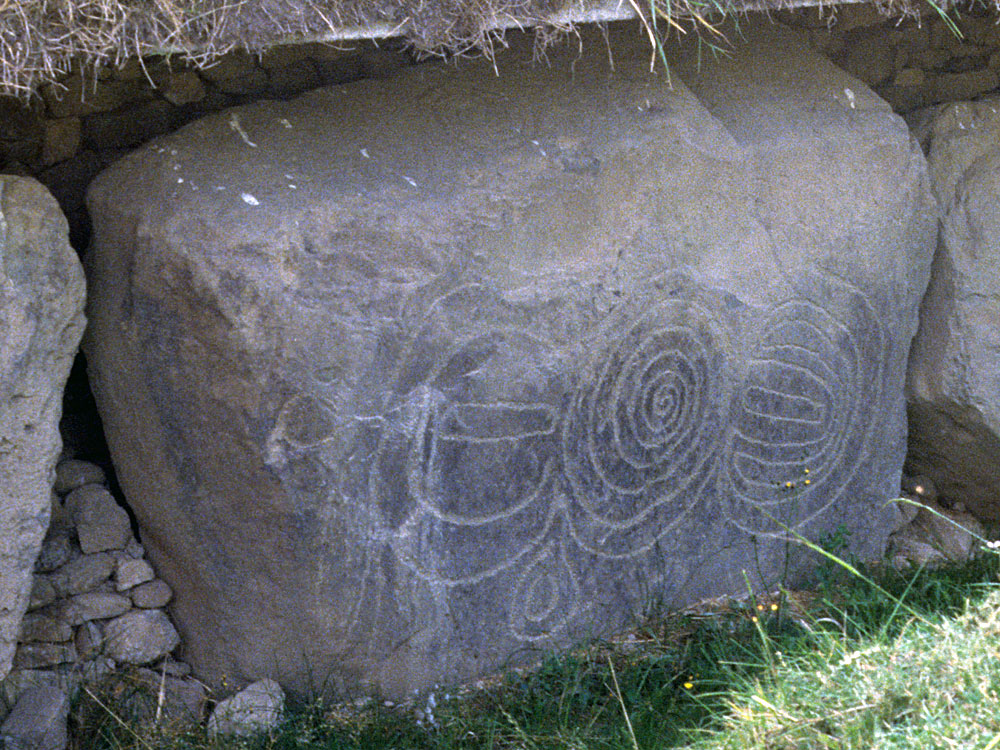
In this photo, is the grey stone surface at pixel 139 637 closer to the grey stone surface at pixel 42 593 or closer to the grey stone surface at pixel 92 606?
the grey stone surface at pixel 92 606

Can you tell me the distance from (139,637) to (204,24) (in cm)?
132

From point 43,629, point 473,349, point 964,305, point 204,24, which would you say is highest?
point 204,24

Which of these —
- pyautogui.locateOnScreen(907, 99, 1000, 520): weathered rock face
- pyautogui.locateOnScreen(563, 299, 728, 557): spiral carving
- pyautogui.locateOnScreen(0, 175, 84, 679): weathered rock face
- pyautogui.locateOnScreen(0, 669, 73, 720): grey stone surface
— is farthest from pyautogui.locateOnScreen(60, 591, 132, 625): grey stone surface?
pyautogui.locateOnScreen(907, 99, 1000, 520): weathered rock face

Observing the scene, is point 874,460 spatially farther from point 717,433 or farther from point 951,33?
point 951,33

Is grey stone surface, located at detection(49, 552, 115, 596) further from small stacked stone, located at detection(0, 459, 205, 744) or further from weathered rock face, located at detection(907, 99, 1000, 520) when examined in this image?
weathered rock face, located at detection(907, 99, 1000, 520)

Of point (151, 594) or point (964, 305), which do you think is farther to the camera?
point (964, 305)

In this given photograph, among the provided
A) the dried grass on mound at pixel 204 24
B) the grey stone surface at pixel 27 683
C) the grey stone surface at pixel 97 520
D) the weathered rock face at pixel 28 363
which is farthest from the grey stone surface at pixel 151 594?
the dried grass on mound at pixel 204 24

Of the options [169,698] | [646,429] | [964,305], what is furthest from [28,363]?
[964,305]

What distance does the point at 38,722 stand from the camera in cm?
238

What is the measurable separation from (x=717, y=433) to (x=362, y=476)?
3.03 feet

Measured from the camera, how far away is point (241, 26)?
2066mm

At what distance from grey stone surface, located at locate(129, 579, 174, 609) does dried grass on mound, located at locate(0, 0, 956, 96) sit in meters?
1.09

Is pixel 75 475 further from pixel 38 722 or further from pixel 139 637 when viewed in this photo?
pixel 38 722

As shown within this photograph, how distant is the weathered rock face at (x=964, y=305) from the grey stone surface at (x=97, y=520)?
7.06ft
